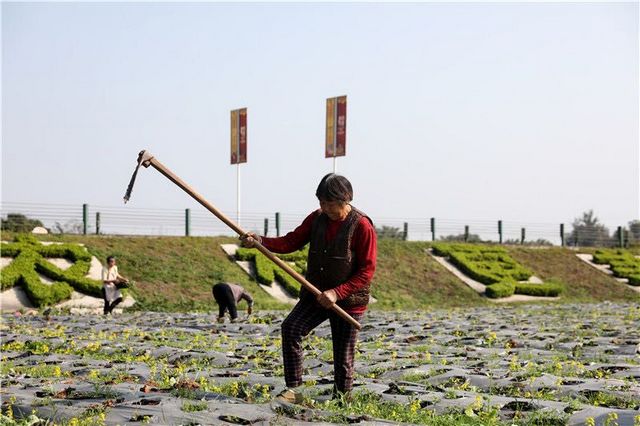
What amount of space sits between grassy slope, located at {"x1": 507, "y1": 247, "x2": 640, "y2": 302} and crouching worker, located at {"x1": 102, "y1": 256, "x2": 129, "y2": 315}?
1574 centimetres

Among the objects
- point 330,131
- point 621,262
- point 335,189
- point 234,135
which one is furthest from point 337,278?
point 621,262

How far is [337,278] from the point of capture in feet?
21.4

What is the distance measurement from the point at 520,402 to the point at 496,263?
2464cm

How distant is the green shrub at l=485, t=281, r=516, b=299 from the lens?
2686 centimetres

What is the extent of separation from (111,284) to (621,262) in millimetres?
22577

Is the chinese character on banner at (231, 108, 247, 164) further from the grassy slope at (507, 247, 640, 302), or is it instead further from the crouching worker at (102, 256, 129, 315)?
the crouching worker at (102, 256, 129, 315)

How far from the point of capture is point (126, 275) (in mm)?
22391

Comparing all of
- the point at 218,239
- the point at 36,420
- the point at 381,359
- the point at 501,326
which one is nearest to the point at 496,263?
the point at 218,239

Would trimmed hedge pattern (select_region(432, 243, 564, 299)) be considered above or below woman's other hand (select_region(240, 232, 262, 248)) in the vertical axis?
below

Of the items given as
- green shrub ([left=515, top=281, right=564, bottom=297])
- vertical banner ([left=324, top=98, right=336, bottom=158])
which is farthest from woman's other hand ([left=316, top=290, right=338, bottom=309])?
green shrub ([left=515, top=281, right=564, bottom=297])

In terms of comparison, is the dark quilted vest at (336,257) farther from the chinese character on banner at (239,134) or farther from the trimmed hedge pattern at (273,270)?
the chinese character on banner at (239,134)

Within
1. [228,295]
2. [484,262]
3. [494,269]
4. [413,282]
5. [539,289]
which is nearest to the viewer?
[228,295]

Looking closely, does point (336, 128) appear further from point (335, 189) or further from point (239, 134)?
point (335, 189)

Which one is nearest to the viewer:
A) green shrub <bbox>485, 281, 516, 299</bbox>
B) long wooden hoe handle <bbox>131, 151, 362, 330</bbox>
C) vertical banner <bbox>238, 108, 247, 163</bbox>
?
long wooden hoe handle <bbox>131, 151, 362, 330</bbox>
